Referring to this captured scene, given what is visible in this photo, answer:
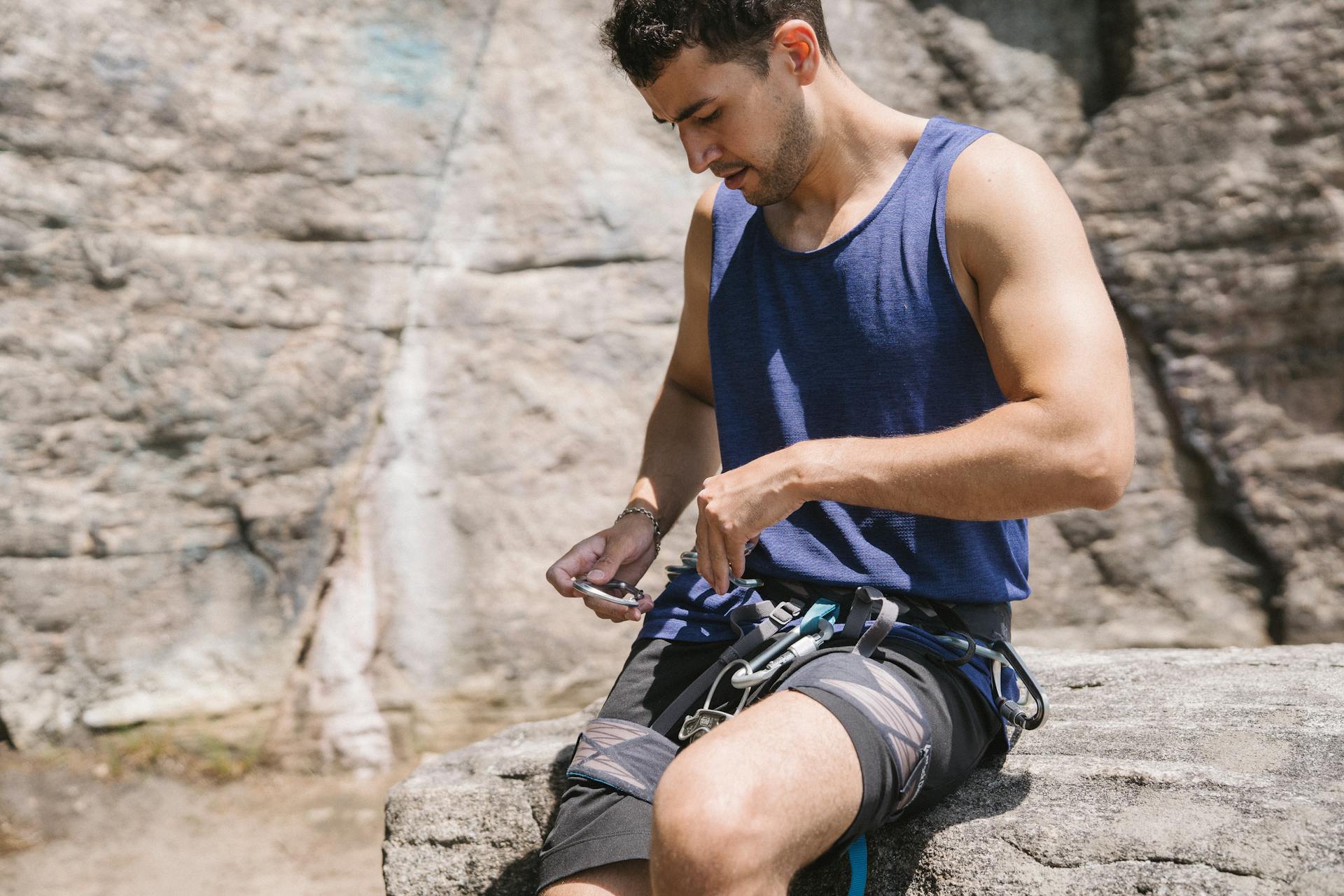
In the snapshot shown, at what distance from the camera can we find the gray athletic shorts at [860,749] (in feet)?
4.57

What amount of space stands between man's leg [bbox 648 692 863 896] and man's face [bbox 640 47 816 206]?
0.84 meters

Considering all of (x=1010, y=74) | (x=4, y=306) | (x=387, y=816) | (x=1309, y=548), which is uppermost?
(x=1010, y=74)

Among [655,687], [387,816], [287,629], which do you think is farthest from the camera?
[287,629]

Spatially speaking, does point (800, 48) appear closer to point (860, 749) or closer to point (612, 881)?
point (860, 749)

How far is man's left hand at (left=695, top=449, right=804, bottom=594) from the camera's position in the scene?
59.7 inches

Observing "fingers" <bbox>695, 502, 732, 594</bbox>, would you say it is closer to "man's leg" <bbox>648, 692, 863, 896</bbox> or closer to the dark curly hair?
"man's leg" <bbox>648, 692, 863, 896</bbox>

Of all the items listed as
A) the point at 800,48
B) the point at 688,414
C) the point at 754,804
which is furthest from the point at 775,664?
the point at 800,48

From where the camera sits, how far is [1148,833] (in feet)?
4.79

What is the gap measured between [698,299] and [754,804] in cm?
99

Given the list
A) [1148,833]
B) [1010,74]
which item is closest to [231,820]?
[1148,833]

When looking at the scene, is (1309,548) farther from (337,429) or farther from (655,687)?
(337,429)

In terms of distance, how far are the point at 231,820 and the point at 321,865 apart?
342mm

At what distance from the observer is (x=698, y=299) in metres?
2.01

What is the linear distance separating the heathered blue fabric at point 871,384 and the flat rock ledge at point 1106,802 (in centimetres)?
21
